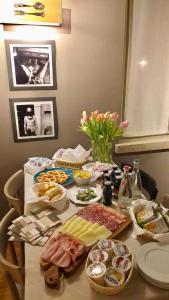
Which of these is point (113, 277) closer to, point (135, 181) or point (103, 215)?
point (103, 215)

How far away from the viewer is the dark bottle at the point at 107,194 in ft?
3.92

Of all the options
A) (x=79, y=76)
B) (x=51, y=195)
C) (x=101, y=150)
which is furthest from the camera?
(x=79, y=76)

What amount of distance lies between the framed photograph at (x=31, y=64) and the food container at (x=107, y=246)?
1.25 metres

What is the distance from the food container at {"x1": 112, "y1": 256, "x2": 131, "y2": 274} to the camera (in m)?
0.80

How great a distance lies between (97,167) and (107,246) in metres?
0.72

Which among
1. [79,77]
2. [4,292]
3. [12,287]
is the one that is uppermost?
[79,77]

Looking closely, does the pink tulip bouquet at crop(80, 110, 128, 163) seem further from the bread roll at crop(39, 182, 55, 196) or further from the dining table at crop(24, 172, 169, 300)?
the dining table at crop(24, 172, 169, 300)

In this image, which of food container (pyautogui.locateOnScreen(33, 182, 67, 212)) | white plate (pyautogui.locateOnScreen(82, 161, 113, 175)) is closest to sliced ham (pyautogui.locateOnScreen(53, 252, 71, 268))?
food container (pyautogui.locateOnScreen(33, 182, 67, 212))

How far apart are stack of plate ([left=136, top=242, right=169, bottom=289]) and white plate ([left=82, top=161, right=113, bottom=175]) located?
66 centimetres

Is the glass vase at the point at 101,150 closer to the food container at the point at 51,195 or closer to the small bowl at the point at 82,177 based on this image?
the small bowl at the point at 82,177

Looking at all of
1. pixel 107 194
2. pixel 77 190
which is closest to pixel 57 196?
pixel 77 190

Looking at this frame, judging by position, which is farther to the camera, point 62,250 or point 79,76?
point 79,76

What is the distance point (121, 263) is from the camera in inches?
32.3

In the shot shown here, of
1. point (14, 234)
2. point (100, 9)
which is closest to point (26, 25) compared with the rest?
point (100, 9)
